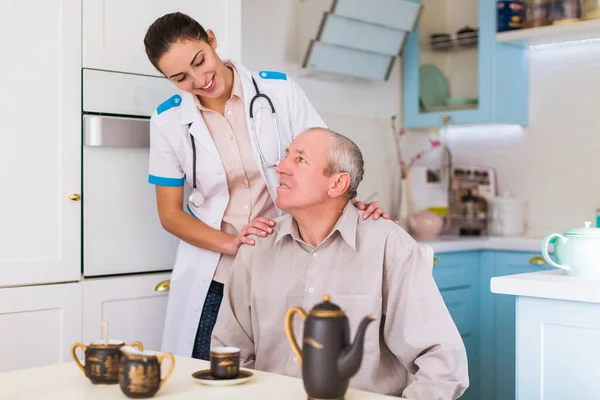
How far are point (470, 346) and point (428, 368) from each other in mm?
2187

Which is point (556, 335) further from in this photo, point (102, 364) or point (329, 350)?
point (102, 364)

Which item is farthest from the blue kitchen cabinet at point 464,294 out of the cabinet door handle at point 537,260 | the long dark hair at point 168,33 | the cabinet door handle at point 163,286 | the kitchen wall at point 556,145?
the long dark hair at point 168,33

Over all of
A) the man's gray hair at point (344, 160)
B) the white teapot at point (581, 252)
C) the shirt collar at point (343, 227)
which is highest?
the man's gray hair at point (344, 160)

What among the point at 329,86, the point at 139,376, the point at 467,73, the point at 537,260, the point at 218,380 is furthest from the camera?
the point at 467,73

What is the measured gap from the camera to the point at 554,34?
3.84 m

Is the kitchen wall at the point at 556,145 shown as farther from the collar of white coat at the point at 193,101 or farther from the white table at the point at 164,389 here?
the white table at the point at 164,389

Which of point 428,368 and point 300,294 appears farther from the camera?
point 300,294

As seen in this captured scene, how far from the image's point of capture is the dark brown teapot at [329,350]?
125 cm

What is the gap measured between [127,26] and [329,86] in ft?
5.43

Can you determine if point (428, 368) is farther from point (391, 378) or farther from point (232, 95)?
point (232, 95)

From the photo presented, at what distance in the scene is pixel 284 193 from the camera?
194 cm

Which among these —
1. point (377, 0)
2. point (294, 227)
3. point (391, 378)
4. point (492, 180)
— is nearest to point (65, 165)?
point (294, 227)

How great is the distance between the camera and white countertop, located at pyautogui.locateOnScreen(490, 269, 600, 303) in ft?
6.23

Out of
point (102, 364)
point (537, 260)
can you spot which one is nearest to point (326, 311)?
point (102, 364)
